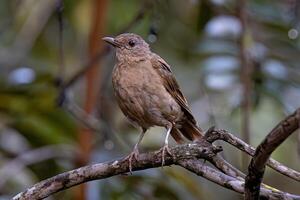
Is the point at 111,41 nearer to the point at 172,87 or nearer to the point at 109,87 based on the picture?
the point at 172,87

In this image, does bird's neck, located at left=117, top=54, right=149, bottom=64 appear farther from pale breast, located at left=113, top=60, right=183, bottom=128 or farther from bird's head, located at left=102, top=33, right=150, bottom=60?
pale breast, located at left=113, top=60, right=183, bottom=128

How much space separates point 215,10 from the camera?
4984 millimetres

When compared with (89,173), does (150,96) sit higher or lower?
higher

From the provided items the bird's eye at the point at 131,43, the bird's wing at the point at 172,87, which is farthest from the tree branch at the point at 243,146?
the bird's eye at the point at 131,43

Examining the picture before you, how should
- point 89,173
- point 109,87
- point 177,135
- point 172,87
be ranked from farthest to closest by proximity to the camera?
1. point 109,87
2. point 177,135
3. point 172,87
4. point 89,173

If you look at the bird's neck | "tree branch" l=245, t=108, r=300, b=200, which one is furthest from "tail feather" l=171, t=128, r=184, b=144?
"tree branch" l=245, t=108, r=300, b=200

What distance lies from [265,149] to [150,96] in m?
1.59

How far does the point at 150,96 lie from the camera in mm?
3670

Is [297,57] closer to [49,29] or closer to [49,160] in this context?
[49,160]

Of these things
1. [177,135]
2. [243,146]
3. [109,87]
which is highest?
[243,146]

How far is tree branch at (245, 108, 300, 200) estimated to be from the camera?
1.99m

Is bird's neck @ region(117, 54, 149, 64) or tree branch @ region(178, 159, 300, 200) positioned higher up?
bird's neck @ region(117, 54, 149, 64)

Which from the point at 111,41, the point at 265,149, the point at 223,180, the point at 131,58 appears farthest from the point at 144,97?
the point at 265,149

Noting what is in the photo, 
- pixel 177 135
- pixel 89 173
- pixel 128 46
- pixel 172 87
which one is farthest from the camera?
pixel 128 46
